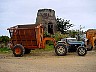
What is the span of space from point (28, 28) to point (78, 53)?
4.37 metres

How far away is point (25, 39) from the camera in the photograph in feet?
68.1

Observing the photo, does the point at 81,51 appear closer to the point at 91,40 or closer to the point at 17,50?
the point at 17,50

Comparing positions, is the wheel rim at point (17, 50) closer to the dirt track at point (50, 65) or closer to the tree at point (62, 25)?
the dirt track at point (50, 65)

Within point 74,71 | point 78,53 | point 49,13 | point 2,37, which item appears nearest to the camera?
point 74,71

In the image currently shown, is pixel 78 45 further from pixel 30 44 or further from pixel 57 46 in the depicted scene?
pixel 30 44

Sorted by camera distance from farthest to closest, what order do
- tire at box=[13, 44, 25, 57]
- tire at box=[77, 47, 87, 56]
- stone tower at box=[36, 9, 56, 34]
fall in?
stone tower at box=[36, 9, 56, 34], tire at box=[13, 44, 25, 57], tire at box=[77, 47, 87, 56]

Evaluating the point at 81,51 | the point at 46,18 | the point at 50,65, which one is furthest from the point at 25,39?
the point at 46,18

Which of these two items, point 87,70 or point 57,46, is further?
point 57,46

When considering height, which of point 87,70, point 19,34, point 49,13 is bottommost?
point 87,70

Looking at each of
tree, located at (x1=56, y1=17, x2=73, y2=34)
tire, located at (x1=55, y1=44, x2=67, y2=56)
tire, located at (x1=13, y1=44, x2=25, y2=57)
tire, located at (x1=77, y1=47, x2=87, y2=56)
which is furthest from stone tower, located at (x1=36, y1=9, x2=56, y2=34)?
tire, located at (x1=77, y1=47, x2=87, y2=56)

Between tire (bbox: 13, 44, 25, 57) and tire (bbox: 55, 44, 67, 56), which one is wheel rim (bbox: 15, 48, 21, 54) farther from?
tire (bbox: 55, 44, 67, 56)

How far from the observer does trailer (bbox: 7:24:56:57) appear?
798 inches

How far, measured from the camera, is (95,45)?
2600 cm

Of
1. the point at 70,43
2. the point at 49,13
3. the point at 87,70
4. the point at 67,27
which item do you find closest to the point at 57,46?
the point at 70,43
